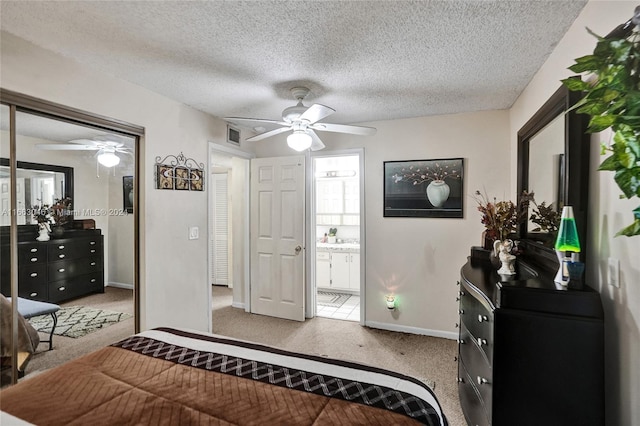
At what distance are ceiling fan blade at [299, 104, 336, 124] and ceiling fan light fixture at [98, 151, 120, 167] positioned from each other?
5.14 feet

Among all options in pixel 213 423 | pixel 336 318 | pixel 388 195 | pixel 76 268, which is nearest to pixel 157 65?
pixel 76 268

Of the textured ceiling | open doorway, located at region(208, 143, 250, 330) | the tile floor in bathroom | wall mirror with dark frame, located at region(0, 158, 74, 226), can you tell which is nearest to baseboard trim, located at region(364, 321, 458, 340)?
the tile floor in bathroom

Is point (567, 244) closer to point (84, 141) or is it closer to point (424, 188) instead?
point (424, 188)

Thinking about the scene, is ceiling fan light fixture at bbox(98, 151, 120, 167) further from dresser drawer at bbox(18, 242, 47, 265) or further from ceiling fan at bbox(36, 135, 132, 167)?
dresser drawer at bbox(18, 242, 47, 265)

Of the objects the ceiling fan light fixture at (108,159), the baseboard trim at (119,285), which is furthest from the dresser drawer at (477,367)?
the ceiling fan light fixture at (108,159)

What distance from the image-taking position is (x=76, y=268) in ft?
7.58

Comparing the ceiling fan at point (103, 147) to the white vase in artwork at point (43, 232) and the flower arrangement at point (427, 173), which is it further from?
the flower arrangement at point (427, 173)

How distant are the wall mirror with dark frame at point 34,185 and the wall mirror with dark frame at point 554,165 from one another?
2976mm

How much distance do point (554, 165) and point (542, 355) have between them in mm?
1134

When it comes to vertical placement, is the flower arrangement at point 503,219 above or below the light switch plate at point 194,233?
above

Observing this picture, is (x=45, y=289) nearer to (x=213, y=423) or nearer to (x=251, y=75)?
(x=213, y=423)

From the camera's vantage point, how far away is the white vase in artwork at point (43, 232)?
6.78 ft

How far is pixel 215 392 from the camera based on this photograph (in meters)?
1.26

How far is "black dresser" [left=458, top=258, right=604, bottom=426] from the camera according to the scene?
4.40 feet
